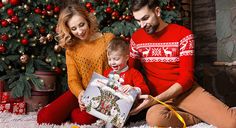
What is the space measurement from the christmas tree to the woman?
1.46 feet

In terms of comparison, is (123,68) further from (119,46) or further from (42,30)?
(42,30)

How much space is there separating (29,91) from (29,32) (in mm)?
444

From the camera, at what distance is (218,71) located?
9.84 feet

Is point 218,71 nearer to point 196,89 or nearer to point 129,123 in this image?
point 196,89

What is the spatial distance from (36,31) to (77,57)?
0.63 m

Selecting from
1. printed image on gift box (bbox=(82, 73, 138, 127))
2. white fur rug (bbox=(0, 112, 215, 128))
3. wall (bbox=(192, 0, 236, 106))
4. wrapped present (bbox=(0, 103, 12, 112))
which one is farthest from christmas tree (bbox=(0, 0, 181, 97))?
printed image on gift box (bbox=(82, 73, 138, 127))

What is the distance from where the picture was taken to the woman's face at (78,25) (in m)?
2.12

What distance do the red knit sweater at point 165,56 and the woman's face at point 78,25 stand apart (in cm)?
32

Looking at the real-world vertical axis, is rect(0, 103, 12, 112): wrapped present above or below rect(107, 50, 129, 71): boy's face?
below

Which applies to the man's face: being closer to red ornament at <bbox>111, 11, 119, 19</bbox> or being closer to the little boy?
the little boy

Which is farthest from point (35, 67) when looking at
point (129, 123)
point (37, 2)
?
point (129, 123)

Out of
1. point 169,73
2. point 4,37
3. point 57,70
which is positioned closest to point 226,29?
point 169,73

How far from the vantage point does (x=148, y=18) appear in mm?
1984

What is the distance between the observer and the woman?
2.13m
